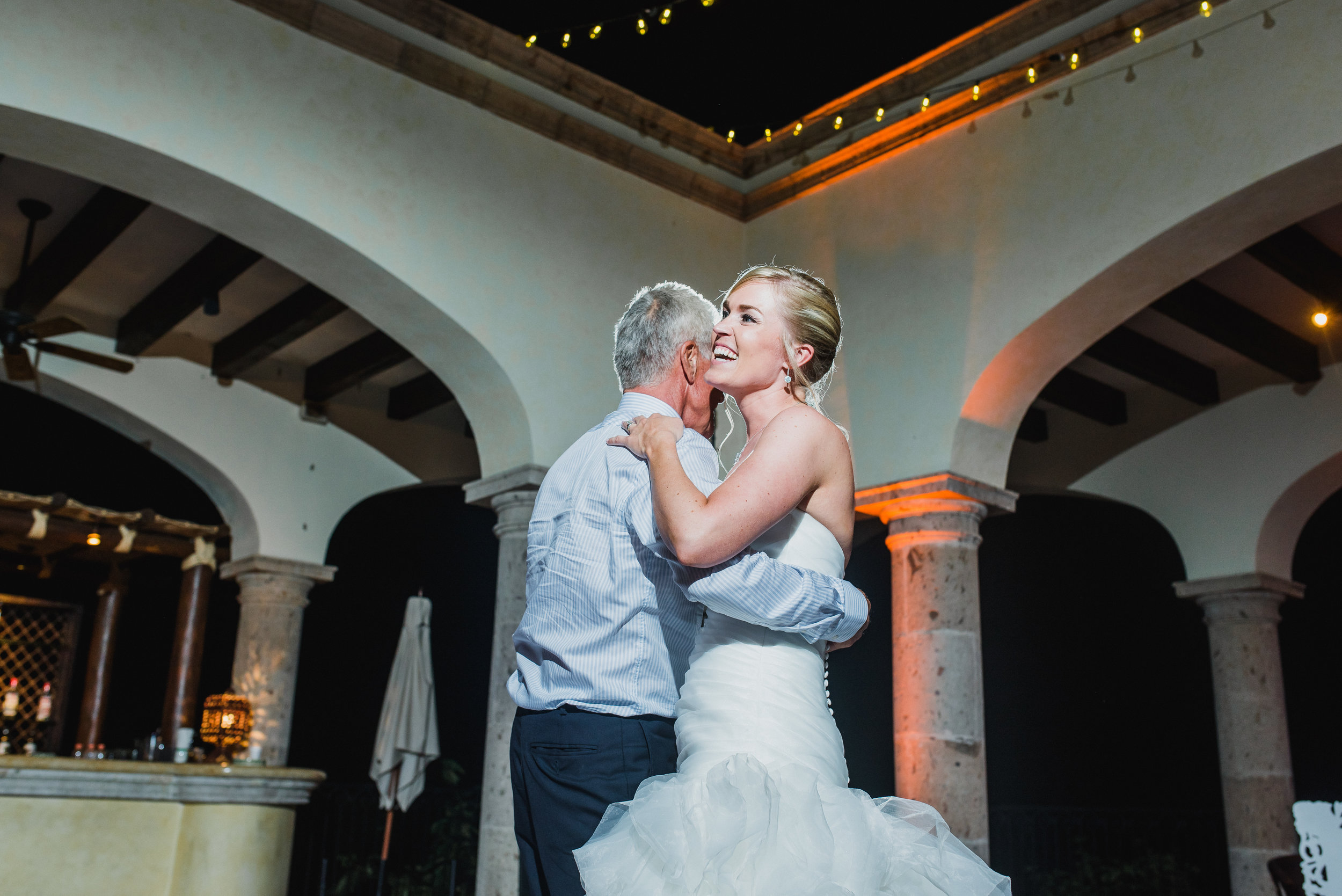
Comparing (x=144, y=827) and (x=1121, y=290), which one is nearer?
(x=144, y=827)

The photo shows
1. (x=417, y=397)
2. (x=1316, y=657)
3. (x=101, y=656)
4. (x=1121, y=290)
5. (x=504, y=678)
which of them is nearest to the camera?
(x=1121, y=290)

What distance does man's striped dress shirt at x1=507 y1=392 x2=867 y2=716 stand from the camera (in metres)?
1.69

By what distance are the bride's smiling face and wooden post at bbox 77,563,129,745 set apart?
897 cm

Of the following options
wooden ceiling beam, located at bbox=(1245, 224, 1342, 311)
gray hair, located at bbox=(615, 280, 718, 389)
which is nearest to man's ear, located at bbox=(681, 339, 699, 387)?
gray hair, located at bbox=(615, 280, 718, 389)

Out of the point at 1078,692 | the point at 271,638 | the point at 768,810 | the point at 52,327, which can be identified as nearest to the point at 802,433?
the point at 768,810

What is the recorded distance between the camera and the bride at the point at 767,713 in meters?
1.55

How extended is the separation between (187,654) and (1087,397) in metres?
7.12

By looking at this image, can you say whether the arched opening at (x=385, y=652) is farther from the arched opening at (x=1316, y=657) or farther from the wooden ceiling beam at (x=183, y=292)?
the arched opening at (x=1316, y=657)

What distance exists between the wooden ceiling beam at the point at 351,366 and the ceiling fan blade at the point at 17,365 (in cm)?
214

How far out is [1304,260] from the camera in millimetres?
6445

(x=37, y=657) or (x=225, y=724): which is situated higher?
(x=37, y=657)

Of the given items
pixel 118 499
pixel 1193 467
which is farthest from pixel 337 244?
pixel 1193 467

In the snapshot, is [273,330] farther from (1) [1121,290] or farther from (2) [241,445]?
(1) [1121,290]

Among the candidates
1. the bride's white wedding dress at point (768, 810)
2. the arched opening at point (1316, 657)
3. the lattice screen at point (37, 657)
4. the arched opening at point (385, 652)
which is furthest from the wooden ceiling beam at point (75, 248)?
the arched opening at point (1316, 657)
